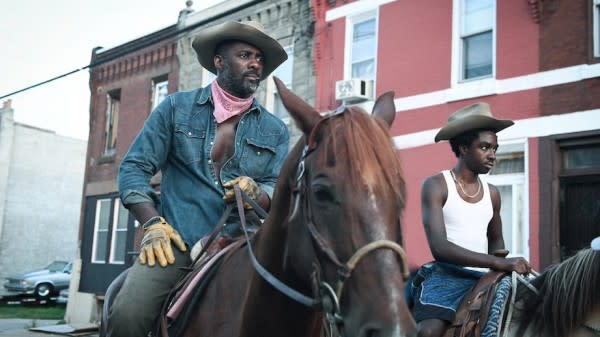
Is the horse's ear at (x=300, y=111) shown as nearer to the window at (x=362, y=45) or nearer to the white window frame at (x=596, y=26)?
the white window frame at (x=596, y=26)

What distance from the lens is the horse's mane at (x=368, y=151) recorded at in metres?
2.02

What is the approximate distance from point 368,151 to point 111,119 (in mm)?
20356

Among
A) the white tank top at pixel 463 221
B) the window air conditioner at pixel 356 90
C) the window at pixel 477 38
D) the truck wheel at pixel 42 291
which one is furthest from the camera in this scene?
the truck wheel at pixel 42 291

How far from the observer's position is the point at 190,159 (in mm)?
3428

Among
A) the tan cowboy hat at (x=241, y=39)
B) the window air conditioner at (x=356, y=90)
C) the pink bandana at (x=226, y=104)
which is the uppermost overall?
the window air conditioner at (x=356, y=90)

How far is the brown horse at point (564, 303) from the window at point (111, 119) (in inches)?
738

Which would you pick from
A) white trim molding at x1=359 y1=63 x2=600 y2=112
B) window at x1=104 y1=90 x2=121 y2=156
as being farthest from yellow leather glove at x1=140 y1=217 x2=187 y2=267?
window at x1=104 y1=90 x2=121 y2=156

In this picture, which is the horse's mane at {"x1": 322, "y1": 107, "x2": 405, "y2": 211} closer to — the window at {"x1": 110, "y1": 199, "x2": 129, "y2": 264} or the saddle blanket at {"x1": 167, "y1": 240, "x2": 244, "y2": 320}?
the saddle blanket at {"x1": 167, "y1": 240, "x2": 244, "y2": 320}

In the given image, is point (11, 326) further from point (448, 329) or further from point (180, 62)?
point (448, 329)

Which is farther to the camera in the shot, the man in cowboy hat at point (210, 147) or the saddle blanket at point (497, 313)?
the saddle blanket at point (497, 313)

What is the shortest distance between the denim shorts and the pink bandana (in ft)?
5.78

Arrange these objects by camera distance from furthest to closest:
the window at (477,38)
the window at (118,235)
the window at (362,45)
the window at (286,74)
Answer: the window at (118,235) < the window at (286,74) < the window at (362,45) < the window at (477,38)

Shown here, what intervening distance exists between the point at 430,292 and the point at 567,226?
673cm

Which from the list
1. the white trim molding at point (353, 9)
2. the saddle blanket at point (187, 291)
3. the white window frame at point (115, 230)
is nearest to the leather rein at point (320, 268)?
the saddle blanket at point (187, 291)
